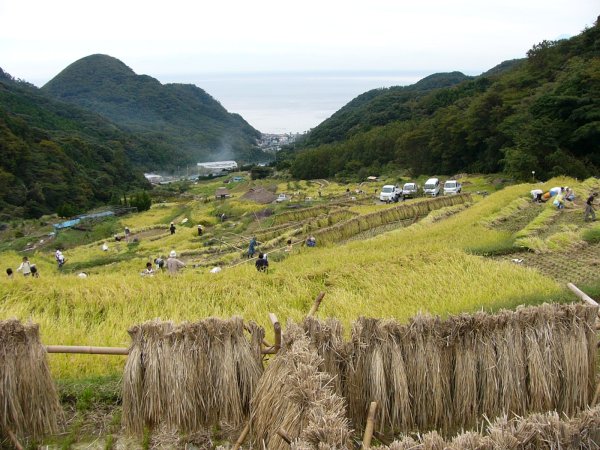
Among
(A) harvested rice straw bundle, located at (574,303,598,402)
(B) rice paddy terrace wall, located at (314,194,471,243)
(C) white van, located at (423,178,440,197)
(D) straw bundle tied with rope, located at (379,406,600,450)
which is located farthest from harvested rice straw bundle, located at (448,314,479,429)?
(C) white van, located at (423,178,440,197)

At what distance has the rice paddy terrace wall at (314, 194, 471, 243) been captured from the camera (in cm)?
1847

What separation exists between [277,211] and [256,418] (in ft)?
84.4

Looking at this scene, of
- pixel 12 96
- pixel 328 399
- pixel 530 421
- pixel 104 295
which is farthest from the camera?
pixel 12 96

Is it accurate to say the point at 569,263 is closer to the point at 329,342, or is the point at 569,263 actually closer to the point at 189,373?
the point at 329,342

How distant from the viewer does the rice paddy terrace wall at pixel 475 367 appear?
15.5ft

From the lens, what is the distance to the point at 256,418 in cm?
438

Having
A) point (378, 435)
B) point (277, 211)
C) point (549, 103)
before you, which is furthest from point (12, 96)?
point (378, 435)

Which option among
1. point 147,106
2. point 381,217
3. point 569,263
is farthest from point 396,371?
point 147,106

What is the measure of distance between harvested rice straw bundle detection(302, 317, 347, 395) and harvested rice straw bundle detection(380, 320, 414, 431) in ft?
1.41

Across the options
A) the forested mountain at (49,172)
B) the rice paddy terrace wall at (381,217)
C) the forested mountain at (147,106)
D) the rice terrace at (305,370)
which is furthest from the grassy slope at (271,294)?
the forested mountain at (147,106)

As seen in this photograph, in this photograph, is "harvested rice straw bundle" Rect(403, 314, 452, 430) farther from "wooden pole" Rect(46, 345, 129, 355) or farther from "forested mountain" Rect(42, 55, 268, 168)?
"forested mountain" Rect(42, 55, 268, 168)

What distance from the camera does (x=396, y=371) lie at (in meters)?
4.73

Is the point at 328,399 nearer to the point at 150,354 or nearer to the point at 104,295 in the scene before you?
the point at 150,354

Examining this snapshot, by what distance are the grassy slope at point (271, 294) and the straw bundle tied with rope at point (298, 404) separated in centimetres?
229
